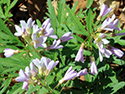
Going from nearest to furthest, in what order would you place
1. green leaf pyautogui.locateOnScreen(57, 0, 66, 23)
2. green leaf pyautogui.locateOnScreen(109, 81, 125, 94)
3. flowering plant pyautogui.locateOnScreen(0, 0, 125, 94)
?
flowering plant pyautogui.locateOnScreen(0, 0, 125, 94) < green leaf pyautogui.locateOnScreen(109, 81, 125, 94) < green leaf pyautogui.locateOnScreen(57, 0, 66, 23)

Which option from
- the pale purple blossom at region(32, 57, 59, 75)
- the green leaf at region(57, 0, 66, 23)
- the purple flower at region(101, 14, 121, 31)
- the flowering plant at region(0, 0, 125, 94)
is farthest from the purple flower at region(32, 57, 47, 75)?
the green leaf at region(57, 0, 66, 23)

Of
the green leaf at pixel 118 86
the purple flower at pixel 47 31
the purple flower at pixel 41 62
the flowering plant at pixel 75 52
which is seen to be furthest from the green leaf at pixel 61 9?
the green leaf at pixel 118 86

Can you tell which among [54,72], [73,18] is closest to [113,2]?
[73,18]

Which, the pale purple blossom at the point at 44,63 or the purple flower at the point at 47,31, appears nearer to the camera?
the pale purple blossom at the point at 44,63

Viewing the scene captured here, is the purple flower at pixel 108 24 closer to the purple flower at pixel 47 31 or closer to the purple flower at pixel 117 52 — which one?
the purple flower at pixel 117 52

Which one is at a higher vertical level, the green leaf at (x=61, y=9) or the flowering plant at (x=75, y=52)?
the green leaf at (x=61, y=9)

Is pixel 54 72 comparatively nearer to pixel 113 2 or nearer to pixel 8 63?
pixel 8 63

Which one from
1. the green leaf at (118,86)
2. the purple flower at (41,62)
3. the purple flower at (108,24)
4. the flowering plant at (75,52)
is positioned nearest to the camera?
the purple flower at (41,62)

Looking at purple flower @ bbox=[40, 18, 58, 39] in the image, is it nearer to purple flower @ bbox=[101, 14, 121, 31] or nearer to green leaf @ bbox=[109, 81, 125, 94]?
purple flower @ bbox=[101, 14, 121, 31]

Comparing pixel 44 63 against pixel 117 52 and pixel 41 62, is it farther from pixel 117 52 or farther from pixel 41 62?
pixel 117 52

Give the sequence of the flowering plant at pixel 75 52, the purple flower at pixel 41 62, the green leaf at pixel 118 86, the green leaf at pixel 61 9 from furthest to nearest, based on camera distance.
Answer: the green leaf at pixel 61 9 < the green leaf at pixel 118 86 < the flowering plant at pixel 75 52 < the purple flower at pixel 41 62

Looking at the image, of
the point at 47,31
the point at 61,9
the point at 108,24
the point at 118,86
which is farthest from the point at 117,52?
the point at 61,9
